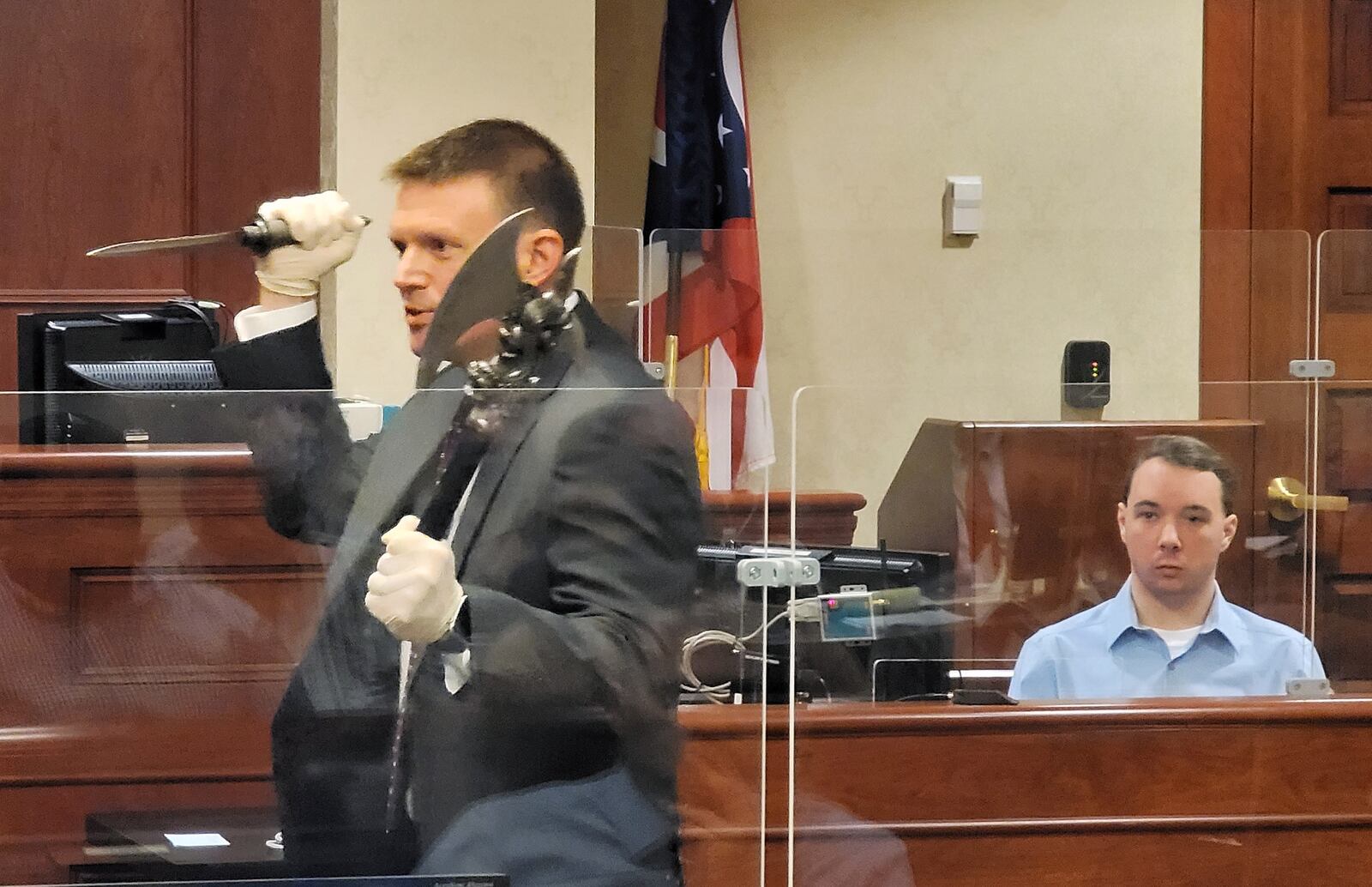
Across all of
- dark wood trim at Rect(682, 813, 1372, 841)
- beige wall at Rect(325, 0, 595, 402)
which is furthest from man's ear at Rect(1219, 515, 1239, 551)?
beige wall at Rect(325, 0, 595, 402)

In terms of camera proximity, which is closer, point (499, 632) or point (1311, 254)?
point (499, 632)

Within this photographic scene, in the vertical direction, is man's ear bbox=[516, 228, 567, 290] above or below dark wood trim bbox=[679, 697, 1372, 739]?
above

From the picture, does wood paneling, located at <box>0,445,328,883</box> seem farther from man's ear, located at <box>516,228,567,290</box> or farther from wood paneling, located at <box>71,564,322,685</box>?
man's ear, located at <box>516,228,567,290</box>

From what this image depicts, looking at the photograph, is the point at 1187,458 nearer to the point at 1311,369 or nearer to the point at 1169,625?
the point at 1169,625

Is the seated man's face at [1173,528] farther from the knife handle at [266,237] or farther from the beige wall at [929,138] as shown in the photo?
the beige wall at [929,138]

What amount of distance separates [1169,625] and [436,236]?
2.90 ft

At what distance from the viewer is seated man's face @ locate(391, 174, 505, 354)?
155 centimetres

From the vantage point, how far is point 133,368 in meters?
1.85

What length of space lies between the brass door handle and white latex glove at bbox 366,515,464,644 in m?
0.85

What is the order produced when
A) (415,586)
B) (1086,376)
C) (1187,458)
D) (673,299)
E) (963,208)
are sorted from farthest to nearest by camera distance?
(963,208), (673,299), (1086,376), (1187,458), (415,586)

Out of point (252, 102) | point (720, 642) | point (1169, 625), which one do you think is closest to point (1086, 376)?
point (1169, 625)

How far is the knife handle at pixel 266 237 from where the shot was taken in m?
1.54

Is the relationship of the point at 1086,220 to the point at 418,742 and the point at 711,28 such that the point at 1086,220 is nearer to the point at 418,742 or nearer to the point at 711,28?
the point at 711,28

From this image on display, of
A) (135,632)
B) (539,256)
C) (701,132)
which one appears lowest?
(135,632)
